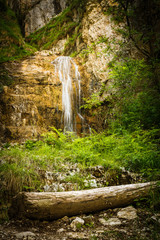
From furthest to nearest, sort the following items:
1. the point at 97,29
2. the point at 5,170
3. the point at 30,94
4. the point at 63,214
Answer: the point at 97,29 < the point at 30,94 < the point at 5,170 < the point at 63,214

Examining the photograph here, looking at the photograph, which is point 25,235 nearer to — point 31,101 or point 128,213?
point 128,213

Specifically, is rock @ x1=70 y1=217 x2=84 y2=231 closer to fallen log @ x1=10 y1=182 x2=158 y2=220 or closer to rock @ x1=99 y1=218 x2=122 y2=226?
fallen log @ x1=10 y1=182 x2=158 y2=220

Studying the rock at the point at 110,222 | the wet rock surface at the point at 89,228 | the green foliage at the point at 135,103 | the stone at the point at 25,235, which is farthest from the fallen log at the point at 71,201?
the green foliage at the point at 135,103

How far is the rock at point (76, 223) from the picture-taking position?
206 centimetres

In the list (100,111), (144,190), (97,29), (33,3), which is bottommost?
(144,190)

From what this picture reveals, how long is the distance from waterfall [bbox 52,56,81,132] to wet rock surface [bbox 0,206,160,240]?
19.8ft

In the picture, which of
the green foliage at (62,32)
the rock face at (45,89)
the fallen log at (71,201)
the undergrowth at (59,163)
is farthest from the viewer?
the green foliage at (62,32)

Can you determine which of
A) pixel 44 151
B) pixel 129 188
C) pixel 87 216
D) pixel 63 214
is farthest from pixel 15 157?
pixel 129 188

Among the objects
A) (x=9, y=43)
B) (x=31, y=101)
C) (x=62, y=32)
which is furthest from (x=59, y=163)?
(x=62, y=32)

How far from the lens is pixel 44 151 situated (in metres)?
4.18

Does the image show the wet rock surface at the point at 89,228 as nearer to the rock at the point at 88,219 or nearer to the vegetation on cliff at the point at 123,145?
the rock at the point at 88,219

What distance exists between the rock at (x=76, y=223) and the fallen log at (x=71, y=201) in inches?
6.3

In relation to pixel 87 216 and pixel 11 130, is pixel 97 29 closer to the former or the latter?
pixel 11 130

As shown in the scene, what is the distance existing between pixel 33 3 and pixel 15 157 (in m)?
27.5
